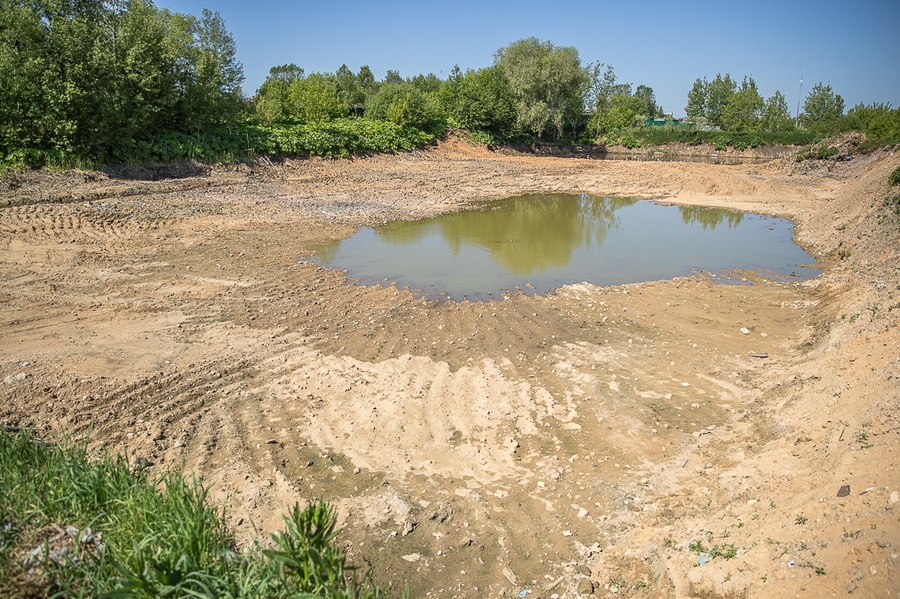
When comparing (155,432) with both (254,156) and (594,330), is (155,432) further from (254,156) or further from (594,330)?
(254,156)

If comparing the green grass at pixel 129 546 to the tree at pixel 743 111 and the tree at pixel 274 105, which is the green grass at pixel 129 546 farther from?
the tree at pixel 743 111

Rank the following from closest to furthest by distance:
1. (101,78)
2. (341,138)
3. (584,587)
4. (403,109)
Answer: (584,587) < (101,78) < (341,138) < (403,109)

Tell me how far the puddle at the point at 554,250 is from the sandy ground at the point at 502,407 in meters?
1.18

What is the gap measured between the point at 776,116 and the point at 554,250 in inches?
2320

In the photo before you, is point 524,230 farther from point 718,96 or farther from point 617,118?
point 718,96

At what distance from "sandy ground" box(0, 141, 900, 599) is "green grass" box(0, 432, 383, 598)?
1.04 meters

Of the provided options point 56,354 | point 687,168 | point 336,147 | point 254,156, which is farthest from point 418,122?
point 56,354

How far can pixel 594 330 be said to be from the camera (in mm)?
9938

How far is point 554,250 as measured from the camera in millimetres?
16672

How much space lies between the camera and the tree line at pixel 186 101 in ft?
65.8

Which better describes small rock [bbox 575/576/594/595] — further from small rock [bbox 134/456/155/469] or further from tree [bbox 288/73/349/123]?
tree [bbox 288/73/349/123]

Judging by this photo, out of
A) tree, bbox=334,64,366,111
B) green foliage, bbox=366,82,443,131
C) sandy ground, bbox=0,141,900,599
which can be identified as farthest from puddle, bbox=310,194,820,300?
tree, bbox=334,64,366,111

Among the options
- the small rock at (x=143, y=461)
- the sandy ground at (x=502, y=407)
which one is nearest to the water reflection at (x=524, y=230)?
the sandy ground at (x=502, y=407)

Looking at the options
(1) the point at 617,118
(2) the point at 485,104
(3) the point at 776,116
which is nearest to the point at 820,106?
(3) the point at 776,116
